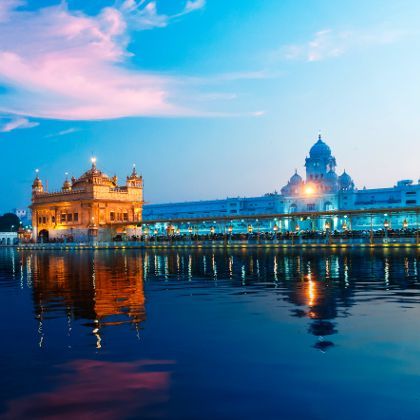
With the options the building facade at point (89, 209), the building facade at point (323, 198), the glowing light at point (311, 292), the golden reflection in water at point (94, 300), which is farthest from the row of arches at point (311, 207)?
the glowing light at point (311, 292)

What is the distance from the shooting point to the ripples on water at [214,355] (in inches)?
279

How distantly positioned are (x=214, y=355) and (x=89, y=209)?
84187 millimetres

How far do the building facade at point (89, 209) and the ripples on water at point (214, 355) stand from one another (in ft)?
244

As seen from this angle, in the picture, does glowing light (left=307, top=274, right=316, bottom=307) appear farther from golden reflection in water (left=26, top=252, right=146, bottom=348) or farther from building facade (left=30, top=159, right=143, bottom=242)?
building facade (left=30, top=159, right=143, bottom=242)

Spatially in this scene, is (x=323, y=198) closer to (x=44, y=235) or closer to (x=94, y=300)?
(x=44, y=235)

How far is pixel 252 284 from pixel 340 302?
A: 21.0 feet

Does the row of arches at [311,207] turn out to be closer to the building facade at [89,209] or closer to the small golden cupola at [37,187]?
the building facade at [89,209]

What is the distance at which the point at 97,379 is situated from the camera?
826 cm

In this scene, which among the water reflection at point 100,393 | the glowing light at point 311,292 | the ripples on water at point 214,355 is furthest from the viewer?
the glowing light at point 311,292

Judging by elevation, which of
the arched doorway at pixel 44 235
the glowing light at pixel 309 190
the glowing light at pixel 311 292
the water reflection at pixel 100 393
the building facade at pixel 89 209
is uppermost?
the glowing light at pixel 309 190

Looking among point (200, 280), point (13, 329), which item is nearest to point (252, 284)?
point (200, 280)

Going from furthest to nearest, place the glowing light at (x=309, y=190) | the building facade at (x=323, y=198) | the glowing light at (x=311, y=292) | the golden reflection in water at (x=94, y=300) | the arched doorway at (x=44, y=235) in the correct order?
the glowing light at (x=309, y=190) → the building facade at (x=323, y=198) → the arched doorway at (x=44, y=235) → the glowing light at (x=311, y=292) → the golden reflection in water at (x=94, y=300)

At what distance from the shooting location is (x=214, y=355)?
9562 mm

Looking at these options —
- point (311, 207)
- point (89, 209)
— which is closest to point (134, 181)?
point (89, 209)
